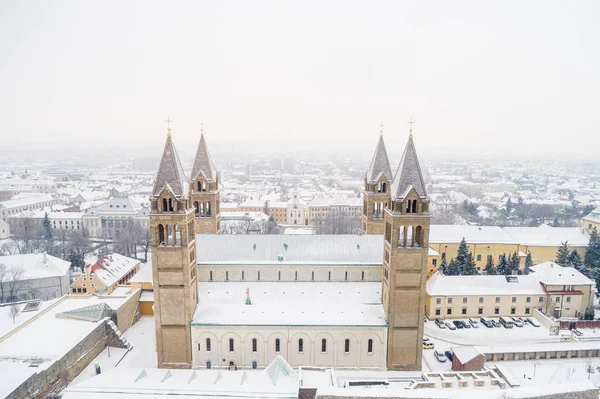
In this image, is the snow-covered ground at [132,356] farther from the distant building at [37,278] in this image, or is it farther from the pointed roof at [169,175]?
the distant building at [37,278]

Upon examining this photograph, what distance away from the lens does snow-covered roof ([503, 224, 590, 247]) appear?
72.8 meters

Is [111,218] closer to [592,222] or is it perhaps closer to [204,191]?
[204,191]

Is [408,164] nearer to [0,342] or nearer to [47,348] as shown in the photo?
[47,348]

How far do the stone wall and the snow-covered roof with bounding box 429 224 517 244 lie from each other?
164 feet

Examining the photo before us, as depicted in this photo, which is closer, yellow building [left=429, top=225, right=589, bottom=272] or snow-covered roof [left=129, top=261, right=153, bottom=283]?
snow-covered roof [left=129, top=261, right=153, bottom=283]

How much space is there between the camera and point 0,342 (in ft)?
125

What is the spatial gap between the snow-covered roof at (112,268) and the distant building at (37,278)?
5.35 meters

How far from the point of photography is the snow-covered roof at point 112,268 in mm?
60375

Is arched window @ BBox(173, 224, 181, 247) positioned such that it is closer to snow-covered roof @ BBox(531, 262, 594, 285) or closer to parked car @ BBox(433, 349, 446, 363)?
parked car @ BBox(433, 349, 446, 363)

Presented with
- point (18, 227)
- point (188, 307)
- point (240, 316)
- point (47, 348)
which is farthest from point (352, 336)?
point (18, 227)

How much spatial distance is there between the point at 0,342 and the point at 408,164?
1574 inches

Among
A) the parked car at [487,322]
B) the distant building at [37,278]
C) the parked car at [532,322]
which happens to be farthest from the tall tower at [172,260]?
the parked car at [532,322]

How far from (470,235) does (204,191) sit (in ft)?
154

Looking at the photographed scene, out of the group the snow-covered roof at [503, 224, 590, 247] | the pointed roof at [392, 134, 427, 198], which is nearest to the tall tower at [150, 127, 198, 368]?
the pointed roof at [392, 134, 427, 198]
